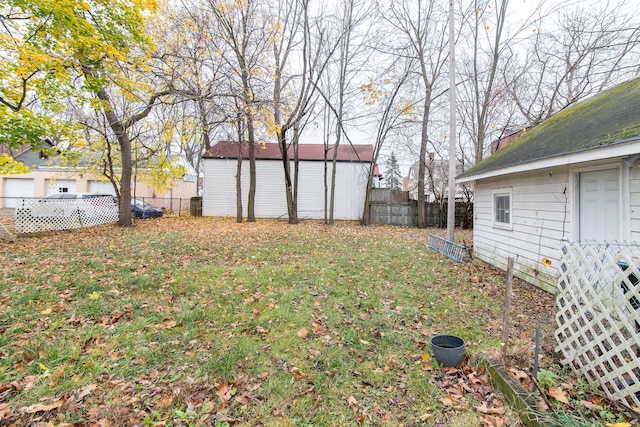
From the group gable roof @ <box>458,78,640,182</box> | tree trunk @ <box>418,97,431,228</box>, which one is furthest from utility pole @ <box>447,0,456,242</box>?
tree trunk @ <box>418,97,431,228</box>

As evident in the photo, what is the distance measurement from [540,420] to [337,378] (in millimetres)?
1608

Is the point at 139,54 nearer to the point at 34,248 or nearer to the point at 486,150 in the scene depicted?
the point at 34,248

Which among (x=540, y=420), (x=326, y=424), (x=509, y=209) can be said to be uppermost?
(x=509, y=209)

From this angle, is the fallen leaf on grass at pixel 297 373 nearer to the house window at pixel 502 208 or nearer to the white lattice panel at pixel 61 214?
the house window at pixel 502 208

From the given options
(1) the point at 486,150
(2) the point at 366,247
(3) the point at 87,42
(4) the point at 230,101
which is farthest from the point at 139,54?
(1) the point at 486,150

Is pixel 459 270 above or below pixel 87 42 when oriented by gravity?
below

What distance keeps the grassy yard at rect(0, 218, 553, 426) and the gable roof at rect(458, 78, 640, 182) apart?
99.4 inches

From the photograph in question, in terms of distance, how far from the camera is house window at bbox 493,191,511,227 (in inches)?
280

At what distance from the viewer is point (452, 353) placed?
295cm

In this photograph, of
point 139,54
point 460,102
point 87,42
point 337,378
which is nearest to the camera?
point 337,378

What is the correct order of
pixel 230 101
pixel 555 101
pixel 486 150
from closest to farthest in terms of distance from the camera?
pixel 230 101 < pixel 555 101 < pixel 486 150

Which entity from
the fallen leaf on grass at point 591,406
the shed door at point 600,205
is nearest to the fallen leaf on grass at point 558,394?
the fallen leaf on grass at point 591,406

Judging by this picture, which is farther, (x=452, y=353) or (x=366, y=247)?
(x=366, y=247)

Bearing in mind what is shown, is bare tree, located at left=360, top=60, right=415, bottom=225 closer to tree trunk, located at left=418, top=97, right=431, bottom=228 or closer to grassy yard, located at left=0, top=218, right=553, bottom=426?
tree trunk, located at left=418, top=97, right=431, bottom=228
